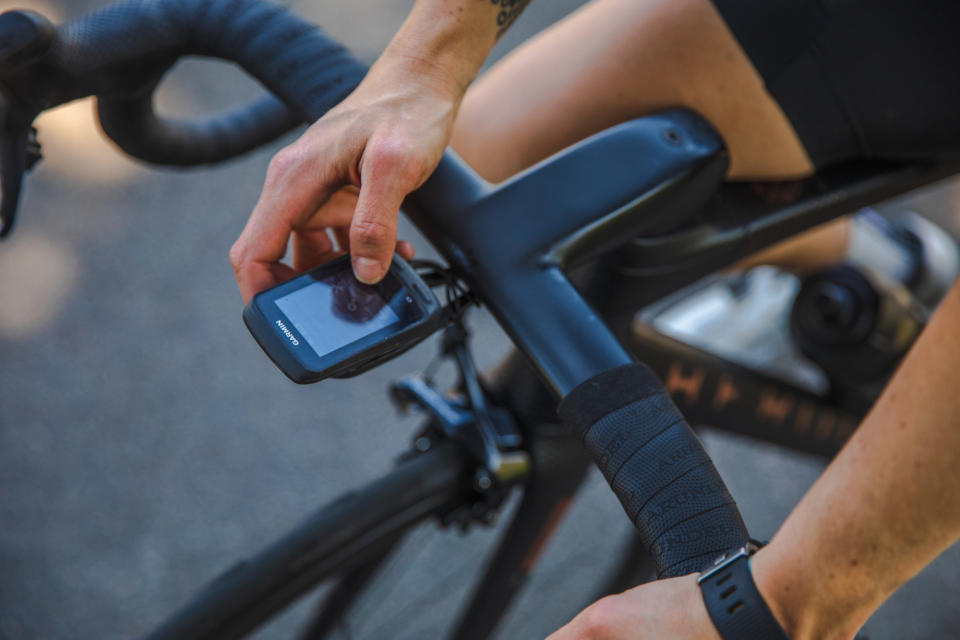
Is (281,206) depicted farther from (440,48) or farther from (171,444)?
(171,444)

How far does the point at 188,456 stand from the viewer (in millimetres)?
1312

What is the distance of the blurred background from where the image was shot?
118 cm

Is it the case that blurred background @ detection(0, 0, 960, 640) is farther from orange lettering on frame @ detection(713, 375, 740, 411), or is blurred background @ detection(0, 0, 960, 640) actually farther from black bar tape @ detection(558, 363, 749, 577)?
black bar tape @ detection(558, 363, 749, 577)

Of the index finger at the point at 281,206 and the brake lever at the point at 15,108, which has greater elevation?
the brake lever at the point at 15,108

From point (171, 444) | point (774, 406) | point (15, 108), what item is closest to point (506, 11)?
point (15, 108)

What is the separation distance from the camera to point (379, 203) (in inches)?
19.3

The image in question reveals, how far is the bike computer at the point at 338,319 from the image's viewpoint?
480mm

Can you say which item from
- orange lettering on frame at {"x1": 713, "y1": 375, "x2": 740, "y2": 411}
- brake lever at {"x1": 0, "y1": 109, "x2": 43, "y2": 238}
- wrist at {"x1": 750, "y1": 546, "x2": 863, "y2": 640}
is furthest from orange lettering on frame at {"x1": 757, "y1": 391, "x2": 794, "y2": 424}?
brake lever at {"x1": 0, "y1": 109, "x2": 43, "y2": 238}

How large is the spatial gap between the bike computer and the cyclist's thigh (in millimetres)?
232

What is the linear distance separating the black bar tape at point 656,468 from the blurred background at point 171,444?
0.55 meters

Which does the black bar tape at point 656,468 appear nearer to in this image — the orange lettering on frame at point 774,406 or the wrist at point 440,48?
the wrist at point 440,48

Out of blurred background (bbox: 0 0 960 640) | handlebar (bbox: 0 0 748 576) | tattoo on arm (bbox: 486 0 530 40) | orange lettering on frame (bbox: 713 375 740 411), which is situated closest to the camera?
handlebar (bbox: 0 0 748 576)

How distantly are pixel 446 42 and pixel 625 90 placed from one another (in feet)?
0.60

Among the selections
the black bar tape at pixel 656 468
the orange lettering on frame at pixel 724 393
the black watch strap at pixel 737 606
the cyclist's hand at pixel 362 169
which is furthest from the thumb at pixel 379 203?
the orange lettering on frame at pixel 724 393
